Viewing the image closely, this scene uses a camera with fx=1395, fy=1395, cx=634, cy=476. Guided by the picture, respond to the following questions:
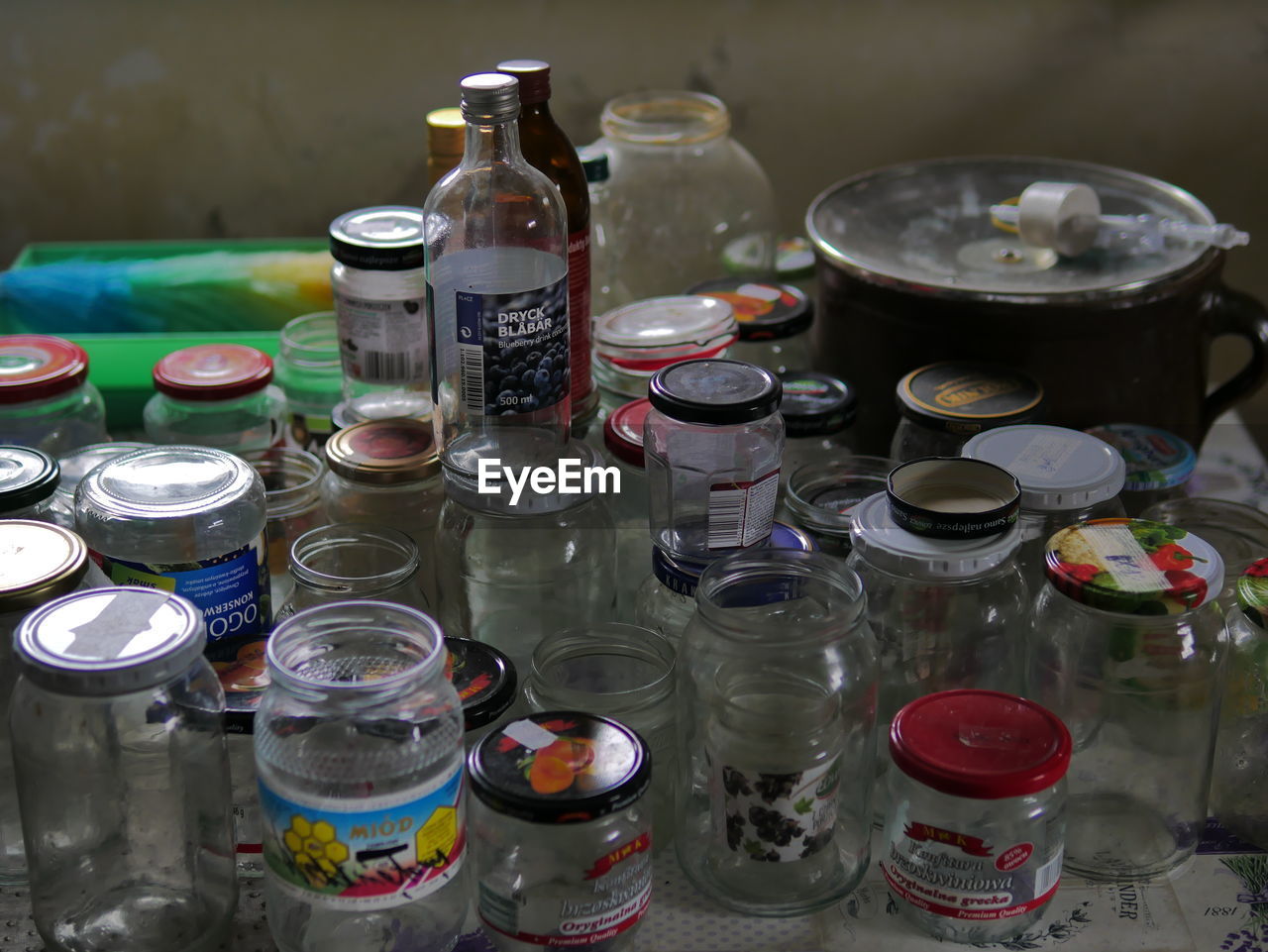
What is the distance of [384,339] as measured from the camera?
1.20 meters

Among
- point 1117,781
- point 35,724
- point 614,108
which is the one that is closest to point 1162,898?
point 1117,781

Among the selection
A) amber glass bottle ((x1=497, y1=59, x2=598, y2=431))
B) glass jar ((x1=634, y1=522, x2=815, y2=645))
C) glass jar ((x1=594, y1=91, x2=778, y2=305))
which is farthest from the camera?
glass jar ((x1=594, y1=91, x2=778, y2=305))

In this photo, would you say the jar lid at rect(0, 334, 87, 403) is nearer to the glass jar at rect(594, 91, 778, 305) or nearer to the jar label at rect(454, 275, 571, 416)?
the jar label at rect(454, 275, 571, 416)

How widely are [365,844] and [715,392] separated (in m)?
0.38

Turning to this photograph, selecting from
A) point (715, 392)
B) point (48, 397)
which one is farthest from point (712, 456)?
point (48, 397)

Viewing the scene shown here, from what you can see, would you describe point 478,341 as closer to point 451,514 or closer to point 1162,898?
point 451,514

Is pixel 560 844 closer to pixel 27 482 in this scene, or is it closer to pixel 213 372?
pixel 27 482

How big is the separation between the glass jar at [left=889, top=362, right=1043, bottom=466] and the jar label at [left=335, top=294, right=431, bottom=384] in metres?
0.41

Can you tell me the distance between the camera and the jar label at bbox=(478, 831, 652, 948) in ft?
2.75

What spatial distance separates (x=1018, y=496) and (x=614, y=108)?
2.60 ft

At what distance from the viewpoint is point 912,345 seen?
126 centimetres

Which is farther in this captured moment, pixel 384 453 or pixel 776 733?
pixel 384 453

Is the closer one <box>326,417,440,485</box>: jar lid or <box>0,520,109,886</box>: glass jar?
<box>0,520,109,886</box>: glass jar

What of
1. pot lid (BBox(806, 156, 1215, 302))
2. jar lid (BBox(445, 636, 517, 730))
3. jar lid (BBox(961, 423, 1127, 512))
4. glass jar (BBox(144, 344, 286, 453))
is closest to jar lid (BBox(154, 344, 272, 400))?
glass jar (BBox(144, 344, 286, 453))
